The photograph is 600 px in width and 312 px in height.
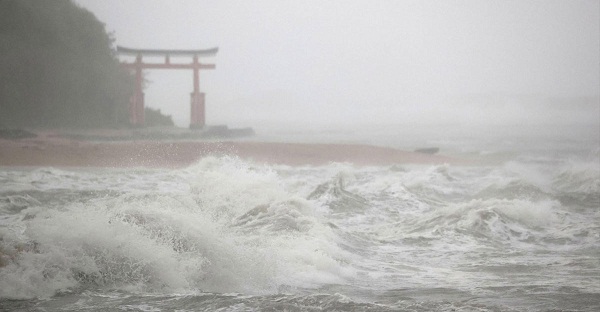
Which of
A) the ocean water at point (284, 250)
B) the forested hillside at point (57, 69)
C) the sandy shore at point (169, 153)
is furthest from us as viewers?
the forested hillside at point (57, 69)

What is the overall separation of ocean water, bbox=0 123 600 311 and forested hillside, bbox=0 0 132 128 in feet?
23.0

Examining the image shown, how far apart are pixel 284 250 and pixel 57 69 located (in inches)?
549

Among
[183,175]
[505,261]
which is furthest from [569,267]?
[183,175]

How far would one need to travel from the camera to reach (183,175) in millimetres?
11016

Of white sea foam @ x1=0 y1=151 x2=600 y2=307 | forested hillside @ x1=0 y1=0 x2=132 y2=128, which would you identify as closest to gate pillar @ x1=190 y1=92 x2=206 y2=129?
forested hillside @ x1=0 y1=0 x2=132 y2=128

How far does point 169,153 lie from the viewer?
47.7 ft

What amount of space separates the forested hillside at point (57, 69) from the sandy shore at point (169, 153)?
201cm

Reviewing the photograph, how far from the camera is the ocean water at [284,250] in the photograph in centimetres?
369

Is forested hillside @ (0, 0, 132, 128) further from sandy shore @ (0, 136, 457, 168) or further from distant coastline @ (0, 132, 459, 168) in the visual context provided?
sandy shore @ (0, 136, 457, 168)

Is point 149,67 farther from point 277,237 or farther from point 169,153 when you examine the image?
point 277,237

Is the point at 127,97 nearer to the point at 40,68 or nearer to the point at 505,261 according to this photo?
the point at 40,68

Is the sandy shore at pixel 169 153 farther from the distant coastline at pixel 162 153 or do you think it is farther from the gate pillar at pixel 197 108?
the gate pillar at pixel 197 108

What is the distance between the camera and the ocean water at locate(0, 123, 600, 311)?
145 inches

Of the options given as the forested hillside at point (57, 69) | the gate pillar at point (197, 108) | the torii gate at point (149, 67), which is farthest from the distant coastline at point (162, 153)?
the gate pillar at point (197, 108)
